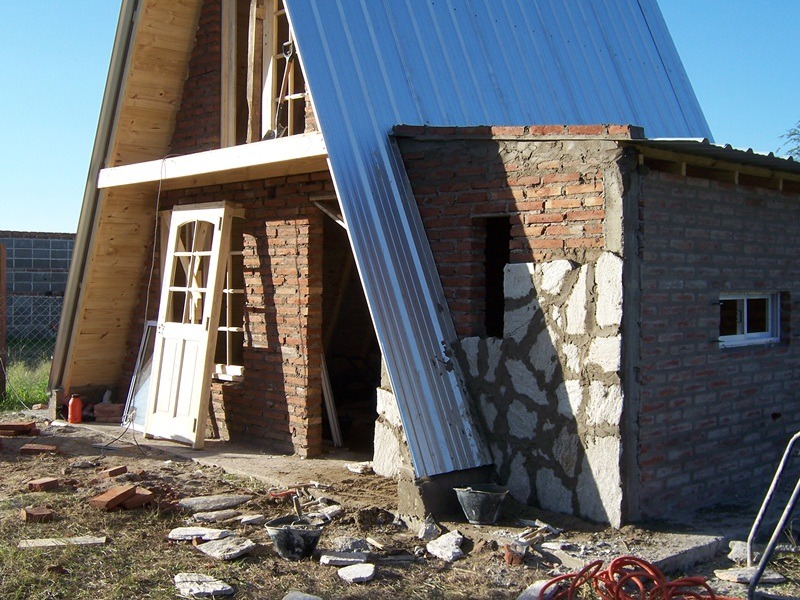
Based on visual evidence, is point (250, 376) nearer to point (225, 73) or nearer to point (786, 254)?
point (225, 73)

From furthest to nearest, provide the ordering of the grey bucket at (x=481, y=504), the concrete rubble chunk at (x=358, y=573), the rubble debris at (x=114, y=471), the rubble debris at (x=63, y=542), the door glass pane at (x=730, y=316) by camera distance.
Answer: the rubble debris at (x=114, y=471)
the door glass pane at (x=730, y=316)
the grey bucket at (x=481, y=504)
the rubble debris at (x=63, y=542)
the concrete rubble chunk at (x=358, y=573)

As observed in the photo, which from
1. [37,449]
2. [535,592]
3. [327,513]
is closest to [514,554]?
[535,592]

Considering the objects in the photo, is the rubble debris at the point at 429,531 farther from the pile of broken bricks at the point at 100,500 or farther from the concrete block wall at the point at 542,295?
the pile of broken bricks at the point at 100,500

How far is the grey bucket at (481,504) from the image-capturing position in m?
6.68

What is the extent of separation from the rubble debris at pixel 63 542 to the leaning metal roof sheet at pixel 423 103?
2362 mm

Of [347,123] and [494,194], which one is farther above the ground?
[347,123]

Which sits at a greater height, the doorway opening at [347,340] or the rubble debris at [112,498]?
the doorway opening at [347,340]

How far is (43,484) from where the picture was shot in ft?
26.2

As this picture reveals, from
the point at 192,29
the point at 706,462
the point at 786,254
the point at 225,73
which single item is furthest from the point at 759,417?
the point at 192,29

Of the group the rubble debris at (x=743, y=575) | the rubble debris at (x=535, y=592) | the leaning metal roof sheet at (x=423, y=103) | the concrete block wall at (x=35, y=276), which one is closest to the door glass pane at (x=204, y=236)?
the leaning metal roof sheet at (x=423, y=103)

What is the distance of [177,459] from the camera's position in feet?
30.2

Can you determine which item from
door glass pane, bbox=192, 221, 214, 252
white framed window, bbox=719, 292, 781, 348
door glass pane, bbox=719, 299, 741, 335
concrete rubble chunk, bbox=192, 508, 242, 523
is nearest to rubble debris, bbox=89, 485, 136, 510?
concrete rubble chunk, bbox=192, 508, 242, 523

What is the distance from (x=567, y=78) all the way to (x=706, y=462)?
16.0ft

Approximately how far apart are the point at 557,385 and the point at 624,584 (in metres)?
1.90
